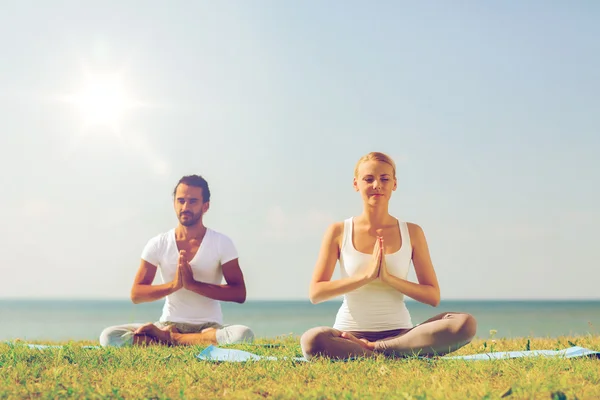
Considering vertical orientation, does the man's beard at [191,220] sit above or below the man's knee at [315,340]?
above

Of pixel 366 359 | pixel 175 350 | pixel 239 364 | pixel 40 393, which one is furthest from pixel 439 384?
pixel 175 350

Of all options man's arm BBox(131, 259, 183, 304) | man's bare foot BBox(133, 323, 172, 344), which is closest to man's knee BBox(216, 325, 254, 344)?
man's bare foot BBox(133, 323, 172, 344)

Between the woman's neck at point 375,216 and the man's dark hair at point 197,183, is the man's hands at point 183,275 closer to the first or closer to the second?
the man's dark hair at point 197,183

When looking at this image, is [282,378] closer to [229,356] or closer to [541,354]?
[229,356]

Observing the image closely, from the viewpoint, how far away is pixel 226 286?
842 cm

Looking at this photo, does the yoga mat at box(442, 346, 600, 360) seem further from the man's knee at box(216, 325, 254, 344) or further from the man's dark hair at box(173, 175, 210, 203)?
the man's dark hair at box(173, 175, 210, 203)

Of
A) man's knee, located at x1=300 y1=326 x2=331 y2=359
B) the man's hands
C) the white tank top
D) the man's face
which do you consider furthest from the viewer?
→ the man's face

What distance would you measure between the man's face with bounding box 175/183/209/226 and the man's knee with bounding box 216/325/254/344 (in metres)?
1.50

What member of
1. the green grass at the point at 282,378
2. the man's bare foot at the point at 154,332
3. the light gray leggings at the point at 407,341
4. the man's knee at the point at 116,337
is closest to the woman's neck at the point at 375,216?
the light gray leggings at the point at 407,341

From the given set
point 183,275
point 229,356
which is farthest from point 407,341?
point 183,275

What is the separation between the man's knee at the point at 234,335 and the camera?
8.12 metres

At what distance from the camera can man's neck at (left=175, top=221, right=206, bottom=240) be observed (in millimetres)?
8711

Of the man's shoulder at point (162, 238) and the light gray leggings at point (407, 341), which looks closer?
the light gray leggings at point (407, 341)

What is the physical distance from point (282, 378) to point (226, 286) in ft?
11.3
